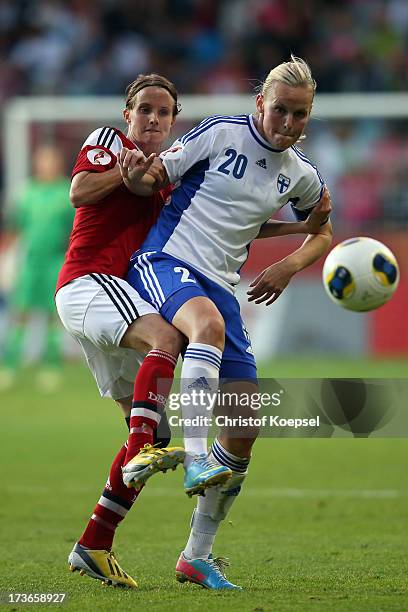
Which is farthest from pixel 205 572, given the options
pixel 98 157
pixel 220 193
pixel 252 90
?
pixel 252 90

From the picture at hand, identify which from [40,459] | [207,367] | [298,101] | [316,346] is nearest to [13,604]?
[207,367]

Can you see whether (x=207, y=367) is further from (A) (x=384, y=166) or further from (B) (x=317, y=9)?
(B) (x=317, y=9)

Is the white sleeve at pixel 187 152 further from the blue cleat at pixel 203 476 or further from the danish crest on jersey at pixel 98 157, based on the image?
the blue cleat at pixel 203 476

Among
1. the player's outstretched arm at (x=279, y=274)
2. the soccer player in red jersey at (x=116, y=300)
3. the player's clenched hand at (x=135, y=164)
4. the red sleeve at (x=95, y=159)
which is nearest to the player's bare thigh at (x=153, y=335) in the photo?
the soccer player in red jersey at (x=116, y=300)

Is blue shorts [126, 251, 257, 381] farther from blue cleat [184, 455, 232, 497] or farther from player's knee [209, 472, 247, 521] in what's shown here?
blue cleat [184, 455, 232, 497]

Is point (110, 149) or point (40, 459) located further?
point (40, 459)

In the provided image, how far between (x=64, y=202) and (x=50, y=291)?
3.92 ft

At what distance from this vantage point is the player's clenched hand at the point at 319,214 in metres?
6.07

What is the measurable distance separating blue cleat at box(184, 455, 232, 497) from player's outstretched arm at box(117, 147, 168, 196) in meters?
1.33

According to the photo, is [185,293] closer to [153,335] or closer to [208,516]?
[153,335]

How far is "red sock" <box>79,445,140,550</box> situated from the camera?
237 inches

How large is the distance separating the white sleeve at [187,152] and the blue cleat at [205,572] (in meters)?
1.86

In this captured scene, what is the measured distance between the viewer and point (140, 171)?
17.9ft

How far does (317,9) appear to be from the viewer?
21.7m
